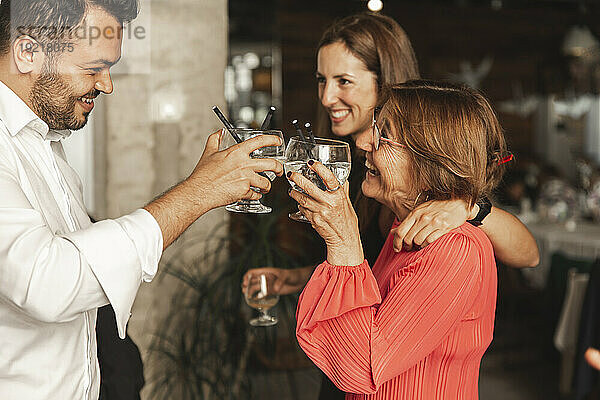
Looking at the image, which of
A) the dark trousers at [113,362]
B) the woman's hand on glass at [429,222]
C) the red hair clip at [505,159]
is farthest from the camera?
the dark trousers at [113,362]

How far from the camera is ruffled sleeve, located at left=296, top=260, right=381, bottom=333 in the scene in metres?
1.30

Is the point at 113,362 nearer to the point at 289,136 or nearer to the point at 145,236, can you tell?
the point at 145,236

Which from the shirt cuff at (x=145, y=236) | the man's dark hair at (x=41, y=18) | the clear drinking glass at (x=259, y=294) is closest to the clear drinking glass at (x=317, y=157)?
the shirt cuff at (x=145, y=236)

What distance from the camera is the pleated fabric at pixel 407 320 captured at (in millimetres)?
1289

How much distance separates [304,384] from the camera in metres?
3.43

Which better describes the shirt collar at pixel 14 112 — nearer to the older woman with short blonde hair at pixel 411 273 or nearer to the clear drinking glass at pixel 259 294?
the older woman with short blonde hair at pixel 411 273

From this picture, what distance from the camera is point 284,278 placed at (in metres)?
1.98

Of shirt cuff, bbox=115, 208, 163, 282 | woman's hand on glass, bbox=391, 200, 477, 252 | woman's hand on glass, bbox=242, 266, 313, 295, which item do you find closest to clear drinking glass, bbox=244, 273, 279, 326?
woman's hand on glass, bbox=242, 266, 313, 295

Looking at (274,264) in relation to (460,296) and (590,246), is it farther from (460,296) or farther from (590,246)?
(590,246)

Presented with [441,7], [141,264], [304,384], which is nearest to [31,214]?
[141,264]

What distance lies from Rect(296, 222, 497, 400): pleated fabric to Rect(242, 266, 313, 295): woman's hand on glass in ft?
1.85

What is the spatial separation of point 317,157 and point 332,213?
0.38ft

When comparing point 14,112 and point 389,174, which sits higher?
point 14,112

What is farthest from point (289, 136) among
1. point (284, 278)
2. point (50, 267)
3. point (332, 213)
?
point (50, 267)
